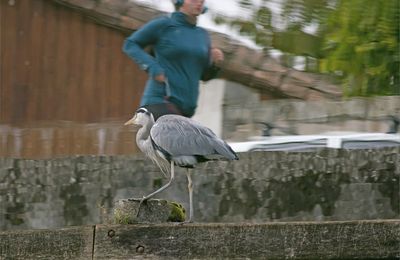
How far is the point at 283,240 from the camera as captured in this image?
7.75 m

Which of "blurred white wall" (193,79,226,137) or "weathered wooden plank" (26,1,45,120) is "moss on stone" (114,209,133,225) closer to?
"blurred white wall" (193,79,226,137)

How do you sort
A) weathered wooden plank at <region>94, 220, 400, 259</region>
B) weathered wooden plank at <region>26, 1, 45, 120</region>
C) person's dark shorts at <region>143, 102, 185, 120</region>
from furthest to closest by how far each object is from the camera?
weathered wooden plank at <region>26, 1, 45, 120</region>, person's dark shorts at <region>143, 102, 185, 120</region>, weathered wooden plank at <region>94, 220, 400, 259</region>

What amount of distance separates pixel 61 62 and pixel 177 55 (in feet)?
20.8

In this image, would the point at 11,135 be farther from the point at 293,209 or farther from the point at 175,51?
the point at 175,51

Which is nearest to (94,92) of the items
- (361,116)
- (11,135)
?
(11,135)

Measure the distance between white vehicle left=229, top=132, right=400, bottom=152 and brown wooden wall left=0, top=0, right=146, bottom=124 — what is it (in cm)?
255

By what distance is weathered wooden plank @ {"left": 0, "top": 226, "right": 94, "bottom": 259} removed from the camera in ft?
25.9

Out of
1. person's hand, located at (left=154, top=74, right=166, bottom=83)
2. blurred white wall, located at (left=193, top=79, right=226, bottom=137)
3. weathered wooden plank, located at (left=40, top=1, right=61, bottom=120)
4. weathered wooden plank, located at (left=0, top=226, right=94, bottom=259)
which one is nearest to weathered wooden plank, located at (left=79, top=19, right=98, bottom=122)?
weathered wooden plank, located at (left=40, top=1, right=61, bottom=120)

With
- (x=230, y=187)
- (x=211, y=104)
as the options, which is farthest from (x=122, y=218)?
(x=211, y=104)

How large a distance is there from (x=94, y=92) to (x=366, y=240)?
8489mm

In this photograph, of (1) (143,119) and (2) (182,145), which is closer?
(2) (182,145)

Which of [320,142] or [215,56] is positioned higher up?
[215,56]

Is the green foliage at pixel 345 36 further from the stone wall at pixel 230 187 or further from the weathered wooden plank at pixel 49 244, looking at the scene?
the weathered wooden plank at pixel 49 244

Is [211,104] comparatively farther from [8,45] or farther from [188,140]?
[188,140]
